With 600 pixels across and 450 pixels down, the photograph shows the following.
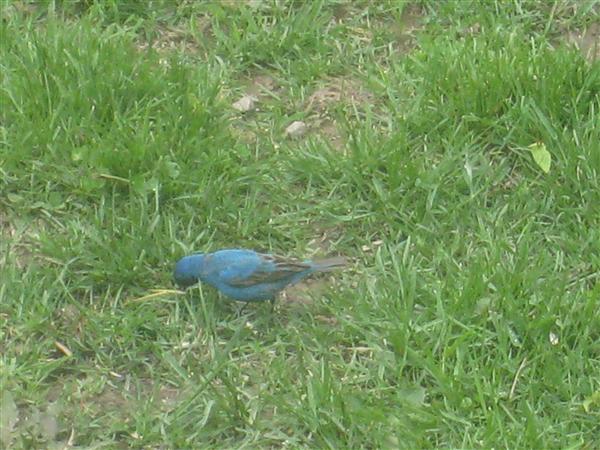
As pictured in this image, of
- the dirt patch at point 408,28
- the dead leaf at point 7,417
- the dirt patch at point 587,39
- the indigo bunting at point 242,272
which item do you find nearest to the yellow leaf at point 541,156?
the dirt patch at point 587,39

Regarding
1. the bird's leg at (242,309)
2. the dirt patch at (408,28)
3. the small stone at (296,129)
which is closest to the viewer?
the bird's leg at (242,309)

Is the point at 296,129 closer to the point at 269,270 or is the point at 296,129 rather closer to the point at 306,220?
the point at 306,220

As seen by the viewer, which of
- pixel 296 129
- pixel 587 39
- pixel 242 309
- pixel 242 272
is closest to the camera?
pixel 242 272

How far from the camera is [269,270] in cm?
381

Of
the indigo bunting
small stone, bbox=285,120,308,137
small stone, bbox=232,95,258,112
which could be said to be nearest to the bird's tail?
the indigo bunting

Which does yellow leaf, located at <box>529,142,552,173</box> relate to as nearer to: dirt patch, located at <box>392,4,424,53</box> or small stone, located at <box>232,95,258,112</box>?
dirt patch, located at <box>392,4,424,53</box>

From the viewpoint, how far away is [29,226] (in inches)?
163

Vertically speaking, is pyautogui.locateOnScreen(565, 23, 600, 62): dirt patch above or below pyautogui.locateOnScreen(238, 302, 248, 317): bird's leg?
above

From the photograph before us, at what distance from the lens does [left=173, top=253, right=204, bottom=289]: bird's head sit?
382 cm

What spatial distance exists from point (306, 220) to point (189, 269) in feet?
1.71

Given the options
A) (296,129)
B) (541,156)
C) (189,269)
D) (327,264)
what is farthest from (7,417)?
(541,156)

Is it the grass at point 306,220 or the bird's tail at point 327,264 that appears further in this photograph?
the bird's tail at point 327,264

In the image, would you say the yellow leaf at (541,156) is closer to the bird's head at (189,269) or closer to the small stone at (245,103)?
the small stone at (245,103)

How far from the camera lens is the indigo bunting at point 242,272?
3.79 metres
